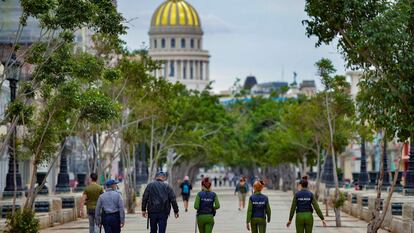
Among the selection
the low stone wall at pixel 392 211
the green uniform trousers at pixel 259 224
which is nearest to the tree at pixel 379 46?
the green uniform trousers at pixel 259 224

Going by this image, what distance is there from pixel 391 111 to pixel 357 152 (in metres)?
130

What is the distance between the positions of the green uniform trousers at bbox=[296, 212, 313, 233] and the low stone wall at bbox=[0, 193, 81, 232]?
41.3ft

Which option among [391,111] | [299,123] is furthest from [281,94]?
[391,111]

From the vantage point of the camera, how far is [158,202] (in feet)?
95.1

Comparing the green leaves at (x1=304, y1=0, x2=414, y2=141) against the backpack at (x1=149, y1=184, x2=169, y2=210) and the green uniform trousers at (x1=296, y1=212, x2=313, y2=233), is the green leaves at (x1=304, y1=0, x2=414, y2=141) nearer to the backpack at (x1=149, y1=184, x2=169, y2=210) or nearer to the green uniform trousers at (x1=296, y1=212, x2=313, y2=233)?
the green uniform trousers at (x1=296, y1=212, x2=313, y2=233)

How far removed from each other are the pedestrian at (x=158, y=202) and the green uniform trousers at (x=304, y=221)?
2.59 meters

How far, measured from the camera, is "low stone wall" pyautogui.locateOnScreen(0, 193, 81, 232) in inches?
1659

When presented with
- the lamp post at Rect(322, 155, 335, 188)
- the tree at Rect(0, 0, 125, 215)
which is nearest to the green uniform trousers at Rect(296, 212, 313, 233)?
the tree at Rect(0, 0, 125, 215)

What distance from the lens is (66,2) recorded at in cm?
3019

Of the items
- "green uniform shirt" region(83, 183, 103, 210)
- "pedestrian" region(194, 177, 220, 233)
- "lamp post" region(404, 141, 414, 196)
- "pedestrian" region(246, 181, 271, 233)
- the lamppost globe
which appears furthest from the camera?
"lamp post" region(404, 141, 414, 196)

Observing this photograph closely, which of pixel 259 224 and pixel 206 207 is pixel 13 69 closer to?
pixel 206 207

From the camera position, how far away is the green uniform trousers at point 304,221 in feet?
96.0

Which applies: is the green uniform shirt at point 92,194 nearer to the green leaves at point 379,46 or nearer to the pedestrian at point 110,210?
the pedestrian at point 110,210

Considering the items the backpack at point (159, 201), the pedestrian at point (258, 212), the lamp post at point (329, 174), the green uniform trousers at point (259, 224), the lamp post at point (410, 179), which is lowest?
the green uniform trousers at point (259, 224)
